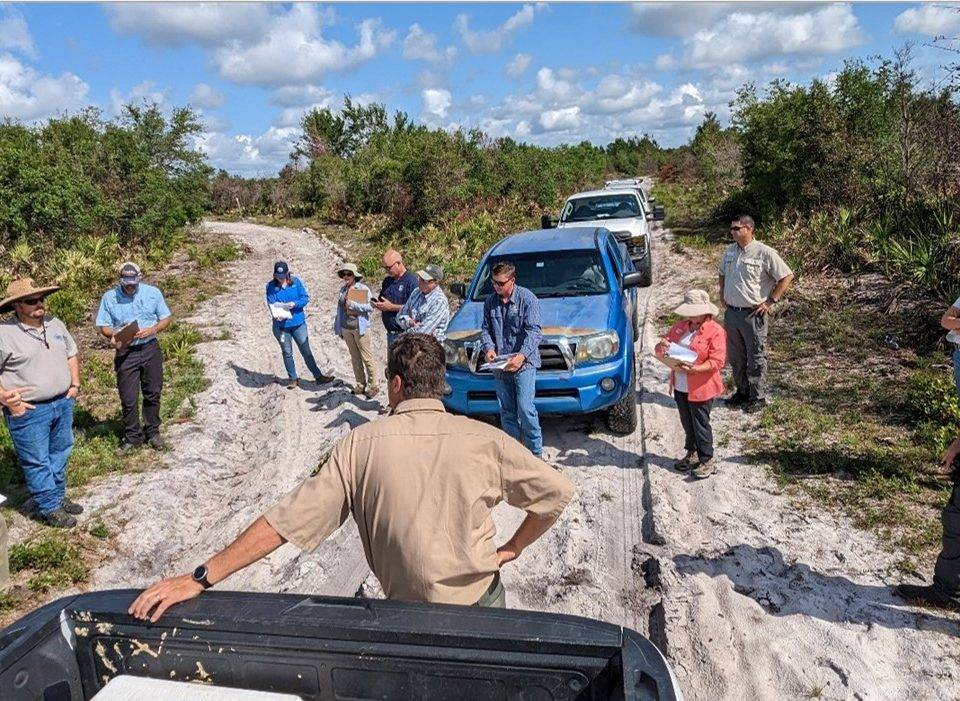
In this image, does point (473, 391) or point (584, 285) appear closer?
point (473, 391)

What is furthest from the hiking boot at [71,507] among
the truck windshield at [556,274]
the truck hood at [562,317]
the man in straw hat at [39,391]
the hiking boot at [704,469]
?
the hiking boot at [704,469]

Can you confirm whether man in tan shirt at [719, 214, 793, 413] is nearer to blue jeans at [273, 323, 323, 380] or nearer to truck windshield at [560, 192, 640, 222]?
blue jeans at [273, 323, 323, 380]

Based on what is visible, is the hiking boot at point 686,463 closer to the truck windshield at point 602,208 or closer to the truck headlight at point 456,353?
the truck headlight at point 456,353

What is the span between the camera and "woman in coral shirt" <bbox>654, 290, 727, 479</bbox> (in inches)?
209

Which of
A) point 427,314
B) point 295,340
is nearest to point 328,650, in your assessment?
point 427,314

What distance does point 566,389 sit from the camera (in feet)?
19.7

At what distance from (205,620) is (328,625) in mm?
401

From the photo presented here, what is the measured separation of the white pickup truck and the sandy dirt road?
4264 millimetres

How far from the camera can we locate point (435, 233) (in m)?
19.8

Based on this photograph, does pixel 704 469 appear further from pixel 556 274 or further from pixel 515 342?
pixel 556 274

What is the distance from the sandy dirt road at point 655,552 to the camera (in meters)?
3.58

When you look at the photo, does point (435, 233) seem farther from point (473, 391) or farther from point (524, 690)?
point (524, 690)

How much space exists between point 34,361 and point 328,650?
444 centimetres

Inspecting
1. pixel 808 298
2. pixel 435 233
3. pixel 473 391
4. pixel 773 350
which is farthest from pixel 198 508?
pixel 435 233
